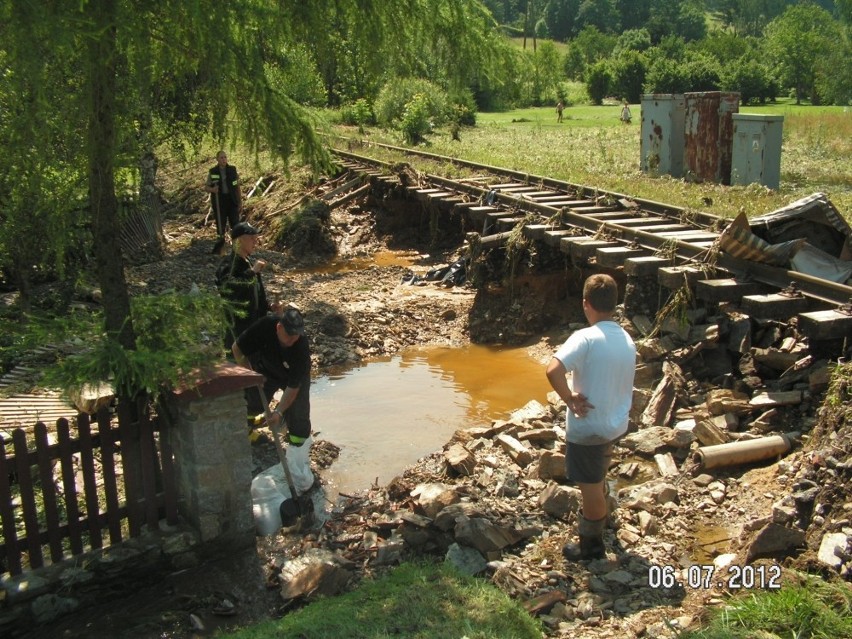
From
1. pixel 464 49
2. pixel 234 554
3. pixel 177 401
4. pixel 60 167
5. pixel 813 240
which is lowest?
pixel 234 554

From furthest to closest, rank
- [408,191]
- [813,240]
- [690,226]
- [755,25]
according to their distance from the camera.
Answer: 1. [755,25]
2. [408,191]
3. [690,226]
4. [813,240]

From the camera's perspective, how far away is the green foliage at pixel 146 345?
510 cm

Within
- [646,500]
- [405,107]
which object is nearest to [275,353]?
[646,500]

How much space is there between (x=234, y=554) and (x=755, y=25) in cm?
15255

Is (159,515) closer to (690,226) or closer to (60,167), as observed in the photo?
(60,167)

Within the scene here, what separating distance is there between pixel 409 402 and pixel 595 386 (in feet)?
15.9

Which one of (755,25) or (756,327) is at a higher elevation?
(755,25)

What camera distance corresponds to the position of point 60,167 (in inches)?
231

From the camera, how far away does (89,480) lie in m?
5.23

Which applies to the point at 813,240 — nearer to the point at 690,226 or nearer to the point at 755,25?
the point at 690,226

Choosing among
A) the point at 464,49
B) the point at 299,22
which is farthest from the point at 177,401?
the point at 464,49

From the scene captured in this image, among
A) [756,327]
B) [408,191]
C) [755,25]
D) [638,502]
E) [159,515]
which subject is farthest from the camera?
[755,25]

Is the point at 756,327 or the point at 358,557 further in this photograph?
the point at 756,327

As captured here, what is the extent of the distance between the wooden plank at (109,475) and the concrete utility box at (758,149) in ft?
46.3
